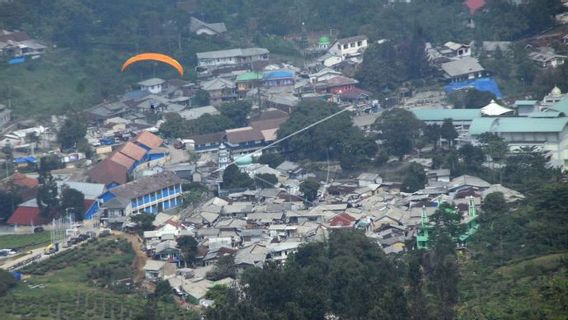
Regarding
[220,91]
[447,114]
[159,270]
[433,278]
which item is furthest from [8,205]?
[433,278]

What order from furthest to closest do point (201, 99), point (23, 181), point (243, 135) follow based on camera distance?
point (201, 99), point (243, 135), point (23, 181)

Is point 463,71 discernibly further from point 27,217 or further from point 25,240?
point 25,240

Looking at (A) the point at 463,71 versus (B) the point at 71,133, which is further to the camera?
(A) the point at 463,71

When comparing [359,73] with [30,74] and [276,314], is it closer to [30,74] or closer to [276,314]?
[30,74]

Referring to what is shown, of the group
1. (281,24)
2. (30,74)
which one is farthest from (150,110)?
(281,24)

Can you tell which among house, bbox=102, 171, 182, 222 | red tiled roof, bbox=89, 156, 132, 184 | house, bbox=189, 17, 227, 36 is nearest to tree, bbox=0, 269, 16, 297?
house, bbox=102, 171, 182, 222

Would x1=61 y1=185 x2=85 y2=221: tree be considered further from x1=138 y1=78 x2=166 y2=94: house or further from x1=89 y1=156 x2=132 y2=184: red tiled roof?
x1=138 y1=78 x2=166 y2=94: house

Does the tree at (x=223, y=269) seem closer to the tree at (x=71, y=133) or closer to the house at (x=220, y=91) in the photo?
the tree at (x=71, y=133)
